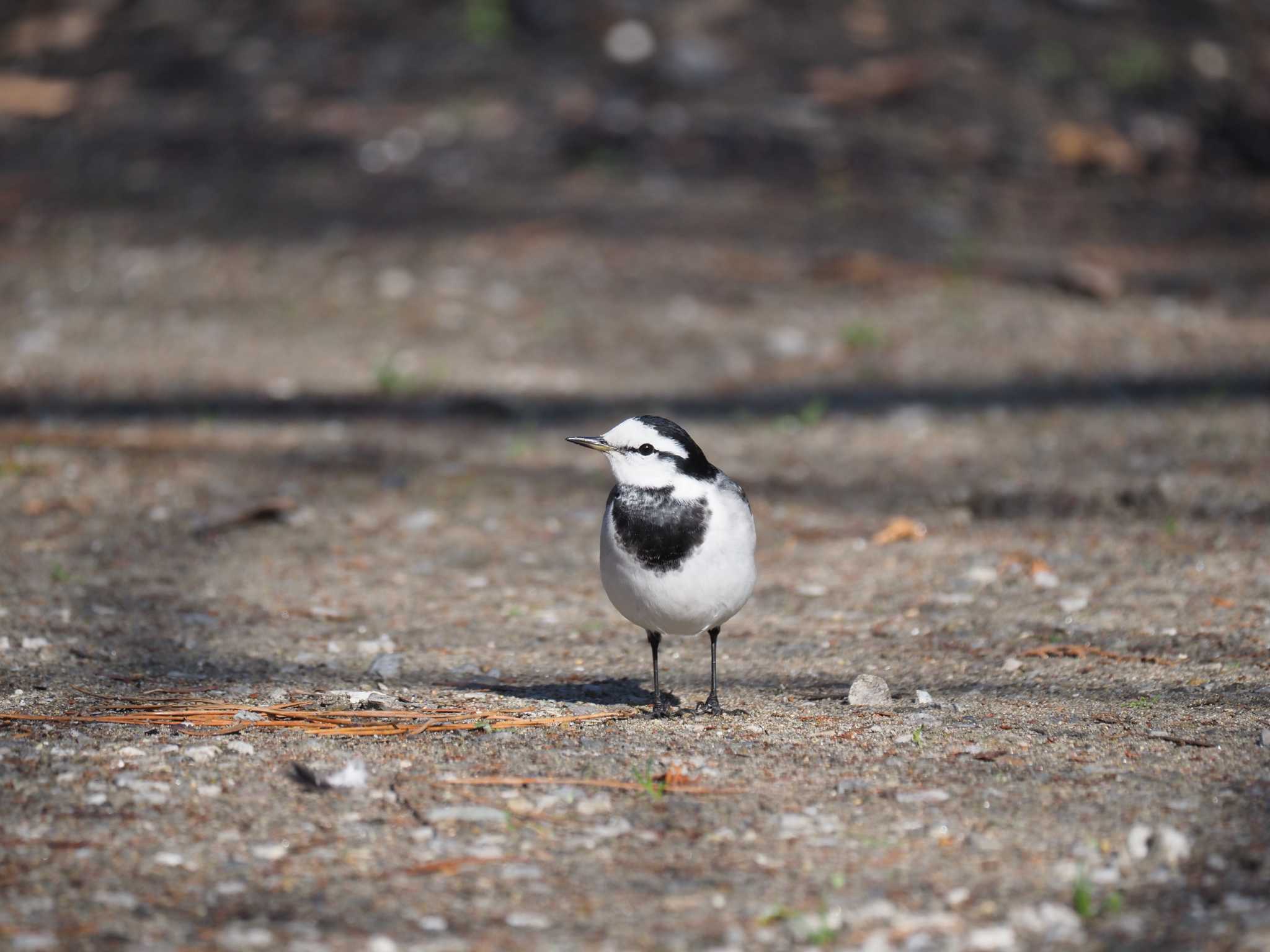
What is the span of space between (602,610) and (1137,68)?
711cm

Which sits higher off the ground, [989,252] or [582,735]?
[989,252]

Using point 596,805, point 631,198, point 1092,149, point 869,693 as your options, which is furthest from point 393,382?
point 1092,149

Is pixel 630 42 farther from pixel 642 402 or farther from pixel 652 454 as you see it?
pixel 652 454

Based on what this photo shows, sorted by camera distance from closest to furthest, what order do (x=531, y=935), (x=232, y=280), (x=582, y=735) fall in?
(x=531, y=935), (x=582, y=735), (x=232, y=280)

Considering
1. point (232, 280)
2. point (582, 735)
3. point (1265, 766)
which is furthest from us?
point (232, 280)

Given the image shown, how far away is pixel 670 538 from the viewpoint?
3.59 m

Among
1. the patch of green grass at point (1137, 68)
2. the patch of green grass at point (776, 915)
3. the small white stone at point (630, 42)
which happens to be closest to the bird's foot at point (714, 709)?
the patch of green grass at point (776, 915)

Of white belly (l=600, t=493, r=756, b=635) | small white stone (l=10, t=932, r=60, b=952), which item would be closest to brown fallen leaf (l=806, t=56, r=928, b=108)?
white belly (l=600, t=493, r=756, b=635)

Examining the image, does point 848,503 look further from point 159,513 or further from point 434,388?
point 159,513

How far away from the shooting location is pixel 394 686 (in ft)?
12.9

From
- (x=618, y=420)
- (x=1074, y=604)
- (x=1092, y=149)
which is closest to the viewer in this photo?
(x=1074, y=604)

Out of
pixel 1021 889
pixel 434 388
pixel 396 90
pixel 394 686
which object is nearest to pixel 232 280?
pixel 434 388

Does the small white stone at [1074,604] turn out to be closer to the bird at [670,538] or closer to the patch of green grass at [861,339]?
the bird at [670,538]

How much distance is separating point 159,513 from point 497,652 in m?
1.82
